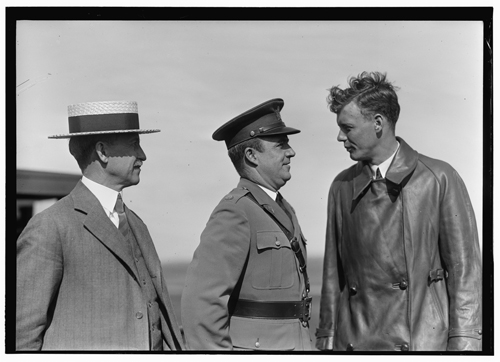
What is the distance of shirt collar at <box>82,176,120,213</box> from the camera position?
5199mm

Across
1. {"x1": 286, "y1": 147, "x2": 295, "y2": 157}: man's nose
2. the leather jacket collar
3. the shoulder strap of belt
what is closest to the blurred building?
the shoulder strap of belt

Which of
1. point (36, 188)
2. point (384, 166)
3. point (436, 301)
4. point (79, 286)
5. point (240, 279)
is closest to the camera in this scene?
point (79, 286)

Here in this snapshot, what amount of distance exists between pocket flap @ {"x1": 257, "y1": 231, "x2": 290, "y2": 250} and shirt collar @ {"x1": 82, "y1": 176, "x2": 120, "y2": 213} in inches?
34.3

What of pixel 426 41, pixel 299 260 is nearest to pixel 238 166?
pixel 299 260

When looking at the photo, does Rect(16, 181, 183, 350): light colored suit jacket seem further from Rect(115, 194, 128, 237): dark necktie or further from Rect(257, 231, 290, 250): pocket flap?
Rect(257, 231, 290, 250): pocket flap

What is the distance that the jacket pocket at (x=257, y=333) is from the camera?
16.9ft

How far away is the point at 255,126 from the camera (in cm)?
548

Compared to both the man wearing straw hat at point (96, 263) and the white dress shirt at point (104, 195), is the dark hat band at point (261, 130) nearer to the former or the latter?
→ the man wearing straw hat at point (96, 263)

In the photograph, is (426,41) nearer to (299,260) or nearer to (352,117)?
(352,117)

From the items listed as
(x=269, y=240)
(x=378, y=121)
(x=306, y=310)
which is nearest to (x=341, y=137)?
(x=378, y=121)

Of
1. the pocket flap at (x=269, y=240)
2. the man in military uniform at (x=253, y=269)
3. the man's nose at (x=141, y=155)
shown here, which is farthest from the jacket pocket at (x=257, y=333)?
the man's nose at (x=141, y=155)

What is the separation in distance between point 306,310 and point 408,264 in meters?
0.68

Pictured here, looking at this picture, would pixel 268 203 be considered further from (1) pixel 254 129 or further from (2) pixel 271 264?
(1) pixel 254 129

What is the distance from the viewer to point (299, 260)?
5.36m
